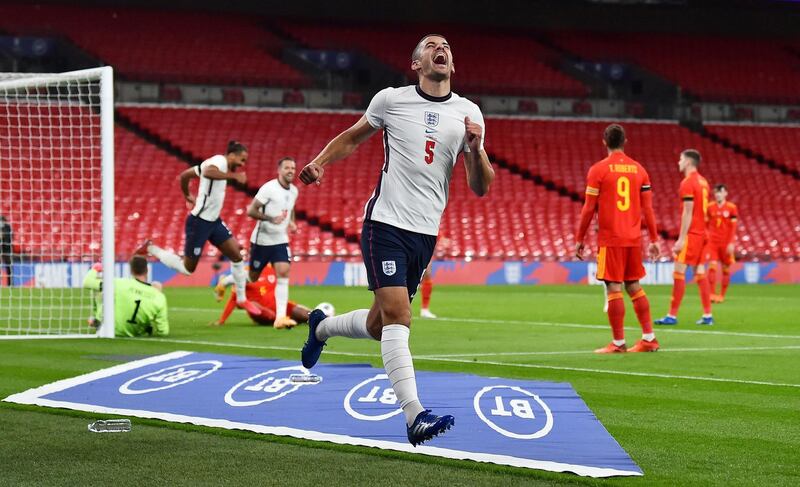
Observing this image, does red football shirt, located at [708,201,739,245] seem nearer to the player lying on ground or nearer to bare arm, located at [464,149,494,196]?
the player lying on ground

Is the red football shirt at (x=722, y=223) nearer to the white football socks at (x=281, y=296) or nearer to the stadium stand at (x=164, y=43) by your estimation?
the white football socks at (x=281, y=296)

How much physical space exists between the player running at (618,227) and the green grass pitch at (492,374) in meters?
0.52

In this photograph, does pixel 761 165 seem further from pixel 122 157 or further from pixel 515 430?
pixel 515 430

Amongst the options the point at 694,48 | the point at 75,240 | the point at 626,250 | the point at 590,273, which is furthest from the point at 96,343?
the point at 694,48

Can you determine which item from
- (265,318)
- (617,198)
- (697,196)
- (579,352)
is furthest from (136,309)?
(697,196)

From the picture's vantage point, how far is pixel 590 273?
110 feet

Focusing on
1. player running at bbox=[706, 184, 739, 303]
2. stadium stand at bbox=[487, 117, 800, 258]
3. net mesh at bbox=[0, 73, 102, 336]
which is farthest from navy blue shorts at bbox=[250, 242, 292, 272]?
stadium stand at bbox=[487, 117, 800, 258]

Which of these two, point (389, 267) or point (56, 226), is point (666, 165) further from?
point (389, 267)

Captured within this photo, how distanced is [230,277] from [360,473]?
11.7 metres

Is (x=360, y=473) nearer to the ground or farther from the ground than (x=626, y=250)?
nearer to the ground

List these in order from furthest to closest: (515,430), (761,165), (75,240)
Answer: (761,165) → (75,240) → (515,430)

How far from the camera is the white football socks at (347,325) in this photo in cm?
771

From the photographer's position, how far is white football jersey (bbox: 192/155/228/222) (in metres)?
16.3

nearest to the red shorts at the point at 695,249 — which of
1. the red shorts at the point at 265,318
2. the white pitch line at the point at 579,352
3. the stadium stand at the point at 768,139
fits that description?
the white pitch line at the point at 579,352
